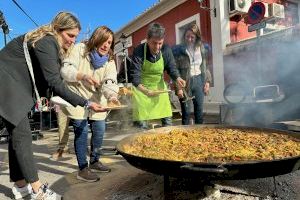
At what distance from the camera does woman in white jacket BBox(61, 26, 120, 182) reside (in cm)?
385

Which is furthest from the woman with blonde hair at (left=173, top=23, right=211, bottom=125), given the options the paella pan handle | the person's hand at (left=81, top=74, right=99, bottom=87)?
the paella pan handle

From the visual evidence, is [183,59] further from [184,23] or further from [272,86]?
[184,23]

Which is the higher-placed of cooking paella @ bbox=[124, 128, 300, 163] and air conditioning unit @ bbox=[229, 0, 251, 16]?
air conditioning unit @ bbox=[229, 0, 251, 16]

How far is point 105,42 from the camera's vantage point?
12.9ft

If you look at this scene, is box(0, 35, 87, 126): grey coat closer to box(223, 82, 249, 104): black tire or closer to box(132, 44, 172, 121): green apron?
box(132, 44, 172, 121): green apron

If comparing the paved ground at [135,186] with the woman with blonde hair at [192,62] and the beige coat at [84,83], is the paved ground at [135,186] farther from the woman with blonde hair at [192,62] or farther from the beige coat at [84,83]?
the woman with blonde hair at [192,62]

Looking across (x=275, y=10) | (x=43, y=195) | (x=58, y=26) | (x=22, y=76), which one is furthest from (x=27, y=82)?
(x=275, y=10)

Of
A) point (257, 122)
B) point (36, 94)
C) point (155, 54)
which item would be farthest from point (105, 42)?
point (257, 122)

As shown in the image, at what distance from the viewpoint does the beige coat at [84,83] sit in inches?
147

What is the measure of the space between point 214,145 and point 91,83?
153 centimetres

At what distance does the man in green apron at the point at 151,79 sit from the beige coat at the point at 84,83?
46 centimetres

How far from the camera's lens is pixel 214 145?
9.89ft

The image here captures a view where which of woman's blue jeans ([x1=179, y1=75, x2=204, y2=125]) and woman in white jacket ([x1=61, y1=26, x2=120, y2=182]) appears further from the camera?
woman's blue jeans ([x1=179, y1=75, x2=204, y2=125])

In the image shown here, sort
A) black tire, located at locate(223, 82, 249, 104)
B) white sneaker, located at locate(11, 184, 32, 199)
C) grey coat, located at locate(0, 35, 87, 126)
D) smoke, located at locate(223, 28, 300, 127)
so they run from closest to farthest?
1. grey coat, located at locate(0, 35, 87, 126)
2. white sneaker, located at locate(11, 184, 32, 199)
3. smoke, located at locate(223, 28, 300, 127)
4. black tire, located at locate(223, 82, 249, 104)
